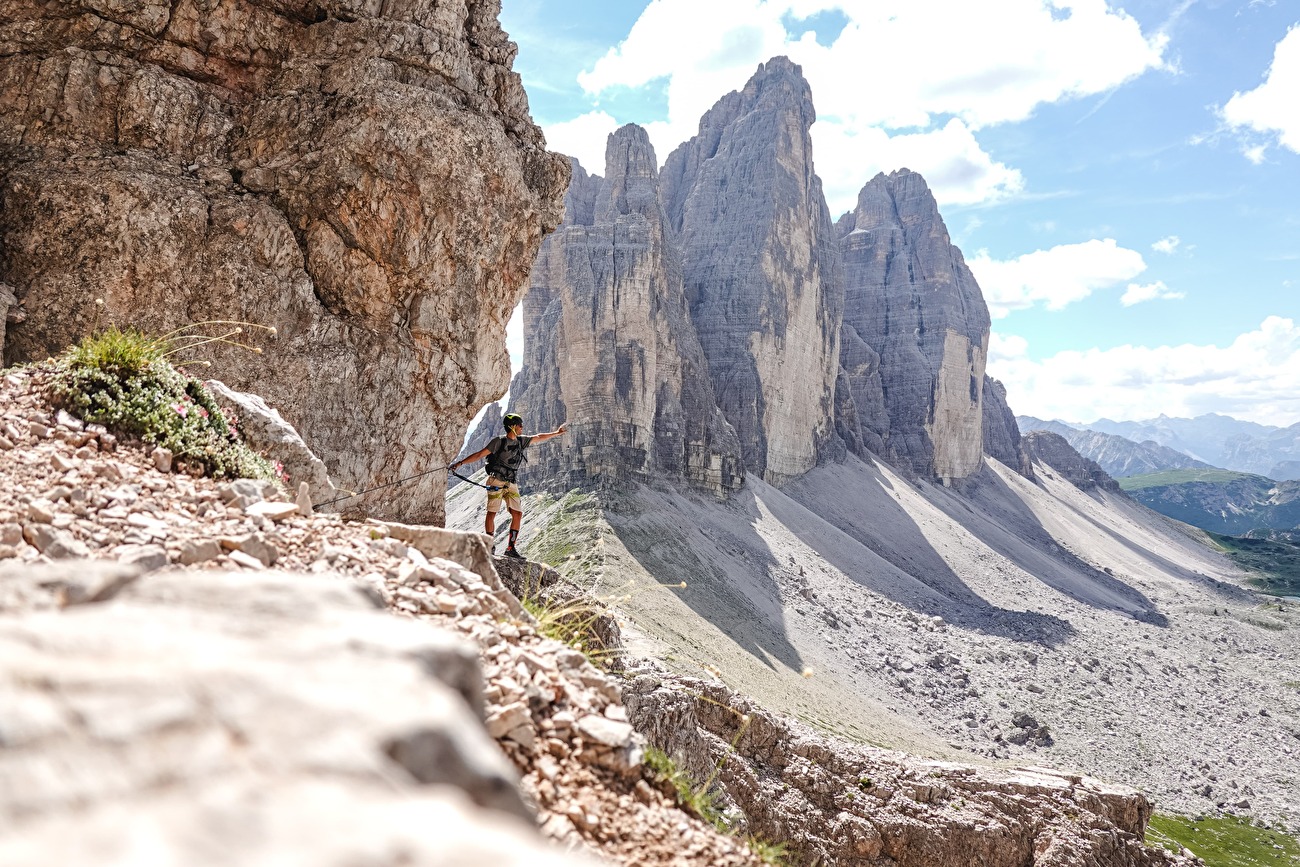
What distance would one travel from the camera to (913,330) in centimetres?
11544

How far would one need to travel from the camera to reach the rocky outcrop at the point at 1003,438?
132 meters

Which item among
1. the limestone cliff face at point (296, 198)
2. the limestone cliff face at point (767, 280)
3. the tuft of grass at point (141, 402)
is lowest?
the tuft of grass at point (141, 402)

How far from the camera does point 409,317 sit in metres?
19.3

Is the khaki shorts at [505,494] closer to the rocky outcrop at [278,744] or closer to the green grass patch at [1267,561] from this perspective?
the rocky outcrop at [278,744]

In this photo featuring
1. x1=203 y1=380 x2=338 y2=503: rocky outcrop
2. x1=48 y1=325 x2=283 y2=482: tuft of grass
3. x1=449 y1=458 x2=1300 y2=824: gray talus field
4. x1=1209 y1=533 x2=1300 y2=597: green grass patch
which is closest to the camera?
x1=48 y1=325 x2=283 y2=482: tuft of grass

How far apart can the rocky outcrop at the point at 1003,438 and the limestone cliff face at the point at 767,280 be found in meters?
51.6

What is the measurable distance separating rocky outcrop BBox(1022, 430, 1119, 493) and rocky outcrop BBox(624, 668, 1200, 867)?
132m

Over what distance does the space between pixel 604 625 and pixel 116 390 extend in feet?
29.7

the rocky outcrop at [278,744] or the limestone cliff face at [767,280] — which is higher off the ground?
the limestone cliff face at [767,280]

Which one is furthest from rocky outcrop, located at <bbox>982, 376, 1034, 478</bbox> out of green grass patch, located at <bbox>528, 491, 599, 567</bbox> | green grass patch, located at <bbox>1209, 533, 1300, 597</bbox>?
green grass patch, located at <bbox>528, 491, 599, 567</bbox>

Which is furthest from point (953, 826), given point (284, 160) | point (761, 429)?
point (761, 429)

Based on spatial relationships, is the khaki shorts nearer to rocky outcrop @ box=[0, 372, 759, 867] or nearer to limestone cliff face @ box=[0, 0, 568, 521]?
limestone cliff face @ box=[0, 0, 568, 521]

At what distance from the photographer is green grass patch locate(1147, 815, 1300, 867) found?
3381 centimetres

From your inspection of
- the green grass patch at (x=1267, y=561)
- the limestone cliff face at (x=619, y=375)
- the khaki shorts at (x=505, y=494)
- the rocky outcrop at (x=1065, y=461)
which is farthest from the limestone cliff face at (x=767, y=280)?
the green grass patch at (x=1267, y=561)
